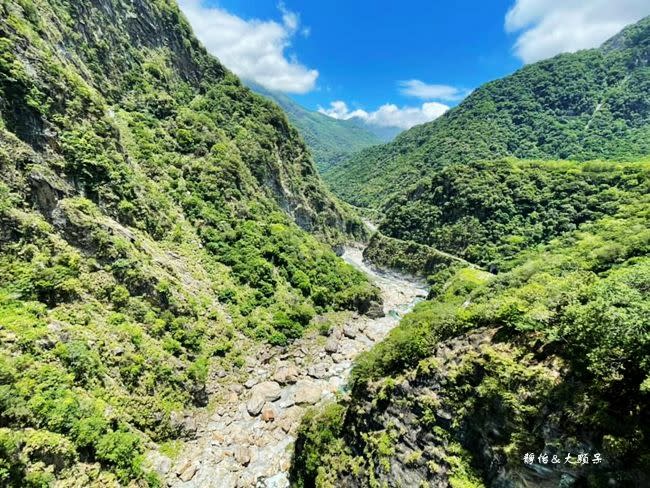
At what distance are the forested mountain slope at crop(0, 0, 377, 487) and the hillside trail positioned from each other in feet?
7.67

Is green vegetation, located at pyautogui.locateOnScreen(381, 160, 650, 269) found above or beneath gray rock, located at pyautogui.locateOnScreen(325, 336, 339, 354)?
above

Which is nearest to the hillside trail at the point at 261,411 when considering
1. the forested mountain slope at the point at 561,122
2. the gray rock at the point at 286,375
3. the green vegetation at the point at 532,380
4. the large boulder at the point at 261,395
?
the large boulder at the point at 261,395

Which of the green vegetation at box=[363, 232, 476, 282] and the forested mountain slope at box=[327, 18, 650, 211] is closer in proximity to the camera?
the green vegetation at box=[363, 232, 476, 282]

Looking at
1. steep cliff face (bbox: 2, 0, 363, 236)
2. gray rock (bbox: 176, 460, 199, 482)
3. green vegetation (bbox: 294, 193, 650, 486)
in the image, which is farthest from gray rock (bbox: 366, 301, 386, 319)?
gray rock (bbox: 176, 460, 199, 482)

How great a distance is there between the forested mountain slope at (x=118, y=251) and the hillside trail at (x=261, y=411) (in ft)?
7.67

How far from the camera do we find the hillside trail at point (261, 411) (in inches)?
1187

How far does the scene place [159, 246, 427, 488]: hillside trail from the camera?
98.9 feet

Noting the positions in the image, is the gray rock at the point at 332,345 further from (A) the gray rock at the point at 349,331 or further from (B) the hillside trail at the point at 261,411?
(A) the gray rock at the point at 349,331

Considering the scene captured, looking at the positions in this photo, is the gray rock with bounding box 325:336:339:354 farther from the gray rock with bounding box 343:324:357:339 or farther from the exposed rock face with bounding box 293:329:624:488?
the exposed rock face with bounding box 293:329:624:488

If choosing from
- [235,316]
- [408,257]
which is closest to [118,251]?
[235,316]

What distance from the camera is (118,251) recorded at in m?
36.2

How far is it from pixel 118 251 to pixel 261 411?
23738 mm

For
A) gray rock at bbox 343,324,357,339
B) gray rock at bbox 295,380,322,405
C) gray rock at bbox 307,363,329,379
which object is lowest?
gray rock at bbox 295,380,322,405

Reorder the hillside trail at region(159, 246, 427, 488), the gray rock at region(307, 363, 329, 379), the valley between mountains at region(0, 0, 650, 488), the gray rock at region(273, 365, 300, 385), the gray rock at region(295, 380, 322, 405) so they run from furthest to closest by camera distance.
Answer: the gray rock at region(307, 363, 329, 379) < the gray rock at region(273, 365, 300, 385) < the gray rock at region(295, 380, 322, 405) < the hillside trail at region(159, 246, 427, 488) < the valley between mountains at region(0, 0, 650, 488)
